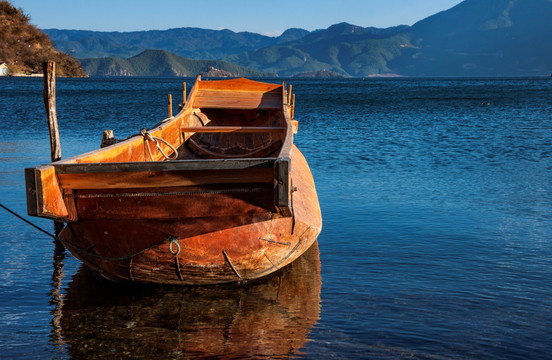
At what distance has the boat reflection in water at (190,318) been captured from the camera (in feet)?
18.3

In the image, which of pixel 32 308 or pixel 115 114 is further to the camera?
→ pixel 115 114

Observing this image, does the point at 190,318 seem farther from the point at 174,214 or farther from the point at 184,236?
the point at 174,214

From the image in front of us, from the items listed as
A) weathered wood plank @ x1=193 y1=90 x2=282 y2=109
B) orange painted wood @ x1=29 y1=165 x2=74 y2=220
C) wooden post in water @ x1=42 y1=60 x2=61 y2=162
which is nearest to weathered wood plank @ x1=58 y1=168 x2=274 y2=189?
orange painted wood @ x1=29 y1=165 x2=74 y2=220

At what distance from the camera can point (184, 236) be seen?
6047mm

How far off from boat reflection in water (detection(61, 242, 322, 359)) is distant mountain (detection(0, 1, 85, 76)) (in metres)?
117

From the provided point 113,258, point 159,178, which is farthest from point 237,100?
point 159,178

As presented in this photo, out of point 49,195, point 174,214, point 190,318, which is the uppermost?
point 49,195

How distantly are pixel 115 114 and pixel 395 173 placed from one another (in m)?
27.4

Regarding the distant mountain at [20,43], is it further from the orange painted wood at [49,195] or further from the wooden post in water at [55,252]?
the orange painted wood at [49,195]

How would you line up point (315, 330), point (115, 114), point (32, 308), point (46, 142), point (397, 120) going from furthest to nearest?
point (115, 114) → point (397, 120) → point (46, 142) → point (32, 308) → point (315, 330)

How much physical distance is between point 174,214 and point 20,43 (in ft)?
411

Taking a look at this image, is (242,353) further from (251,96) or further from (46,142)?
(46,142)

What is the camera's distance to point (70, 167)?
5.43 metres

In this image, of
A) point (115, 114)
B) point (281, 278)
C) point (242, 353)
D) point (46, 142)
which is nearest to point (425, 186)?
point (281, 278)
